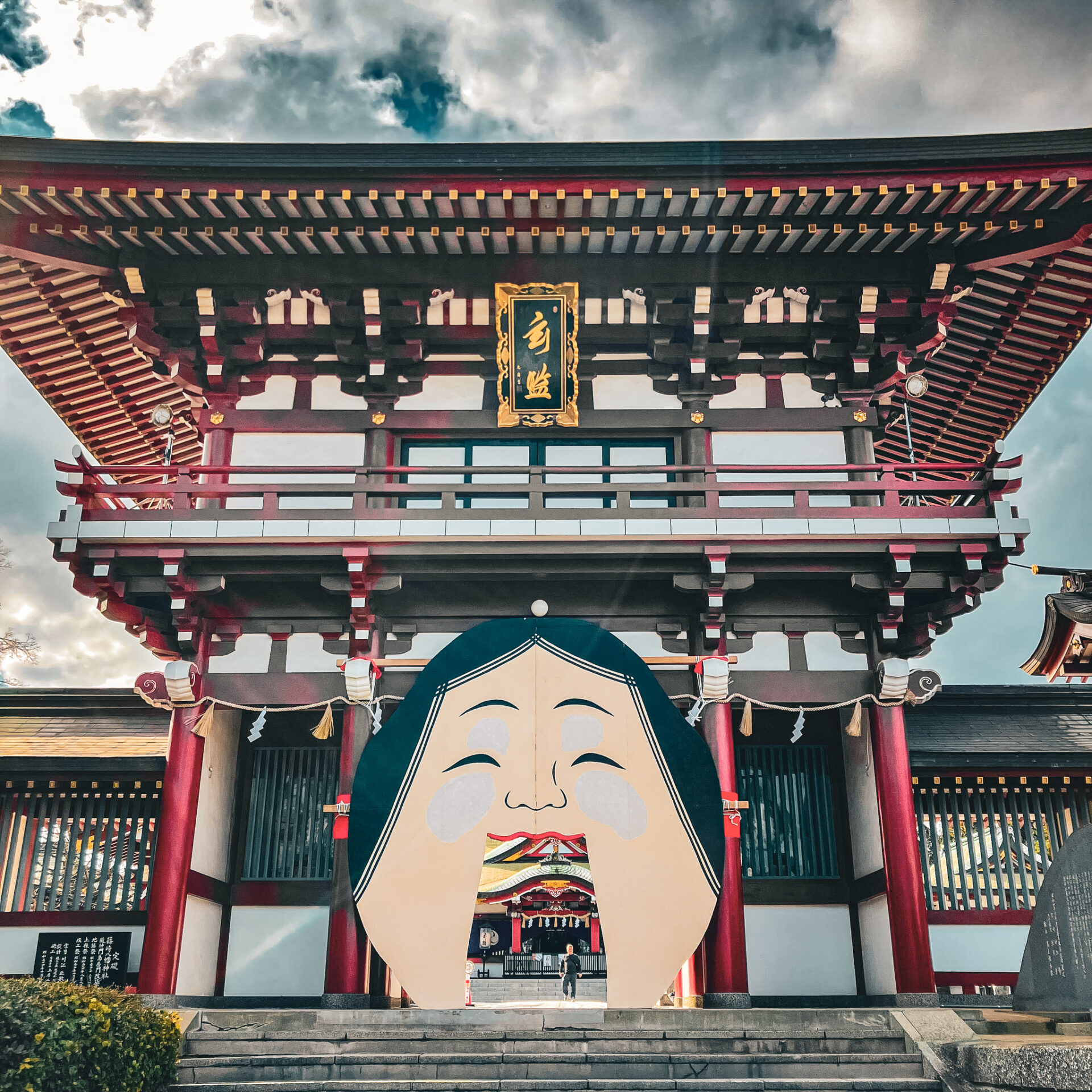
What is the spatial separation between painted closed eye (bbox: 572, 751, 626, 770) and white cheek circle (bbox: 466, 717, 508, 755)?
0.69 metres

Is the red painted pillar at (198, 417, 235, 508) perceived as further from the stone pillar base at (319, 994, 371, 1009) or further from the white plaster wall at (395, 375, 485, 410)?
the stone pillar base at (319, 994, 371, 1009)

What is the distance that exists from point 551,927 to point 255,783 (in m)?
18.2

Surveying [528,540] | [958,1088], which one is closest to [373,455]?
[528,540]

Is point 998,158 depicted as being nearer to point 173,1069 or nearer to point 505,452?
point 505,452

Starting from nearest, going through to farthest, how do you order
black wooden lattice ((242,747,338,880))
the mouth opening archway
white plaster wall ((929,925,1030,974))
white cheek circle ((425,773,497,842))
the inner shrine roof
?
1. white cheek circle ((425,773,497,842))
2. the inner shrine roof
3. white plaster wall ((929,925,1030,974))
4. black wooden lattice ((242,747,338,880))
5. the mouth opening archway

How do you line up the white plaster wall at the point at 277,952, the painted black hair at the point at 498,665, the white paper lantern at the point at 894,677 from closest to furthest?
the painted black hair at the point at 498,665 → the white paper lantern at the point at 894,677 → the white plaster wall at the point at 277,952

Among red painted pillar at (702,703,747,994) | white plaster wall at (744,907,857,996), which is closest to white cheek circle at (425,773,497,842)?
red painted pillar at (702,703,747,994)

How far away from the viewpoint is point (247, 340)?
1152cm

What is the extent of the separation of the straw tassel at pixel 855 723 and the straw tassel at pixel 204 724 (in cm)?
674

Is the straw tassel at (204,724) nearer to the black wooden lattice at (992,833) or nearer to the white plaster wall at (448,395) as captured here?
the white plaster wall at (448,395)

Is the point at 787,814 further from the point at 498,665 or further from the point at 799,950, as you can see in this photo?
the point at 498,665

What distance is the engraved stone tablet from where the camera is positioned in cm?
762

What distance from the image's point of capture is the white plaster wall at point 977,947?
36.0 feet

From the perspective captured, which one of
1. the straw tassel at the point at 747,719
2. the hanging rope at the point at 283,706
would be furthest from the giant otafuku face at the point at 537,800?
the hanging rope at the point at 283,706
